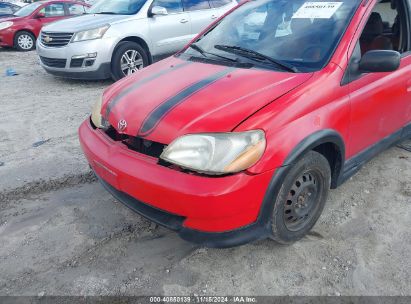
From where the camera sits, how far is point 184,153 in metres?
2.05

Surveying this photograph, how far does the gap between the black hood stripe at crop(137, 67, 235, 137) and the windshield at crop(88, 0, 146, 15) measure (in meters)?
4.86

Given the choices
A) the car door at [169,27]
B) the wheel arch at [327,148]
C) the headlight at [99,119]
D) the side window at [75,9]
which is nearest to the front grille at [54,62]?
the car door at [169,27]

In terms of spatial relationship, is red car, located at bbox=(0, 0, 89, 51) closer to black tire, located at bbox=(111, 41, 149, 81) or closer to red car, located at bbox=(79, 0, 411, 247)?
black tire, located at bbox=(111, 41, 149, 81)

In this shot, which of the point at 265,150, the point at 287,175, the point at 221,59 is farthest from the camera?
the point at 221,59

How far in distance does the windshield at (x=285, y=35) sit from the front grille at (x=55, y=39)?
3980mm

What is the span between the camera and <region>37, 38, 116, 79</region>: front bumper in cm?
627

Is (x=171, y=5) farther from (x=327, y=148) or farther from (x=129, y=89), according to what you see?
(x=327, y=148)

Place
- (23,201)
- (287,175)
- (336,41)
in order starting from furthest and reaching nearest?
(23,201) < (336,41) < (287,175)

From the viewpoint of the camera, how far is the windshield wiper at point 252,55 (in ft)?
8.22

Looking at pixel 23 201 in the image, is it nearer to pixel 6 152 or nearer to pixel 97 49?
pixel 6 152

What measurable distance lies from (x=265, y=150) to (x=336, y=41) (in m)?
1.06

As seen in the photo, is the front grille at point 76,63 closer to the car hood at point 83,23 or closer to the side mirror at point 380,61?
the car hood at point 83,23

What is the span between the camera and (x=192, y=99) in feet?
7.63

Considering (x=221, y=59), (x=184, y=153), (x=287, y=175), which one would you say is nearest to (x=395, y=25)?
(x=221, y=59)
